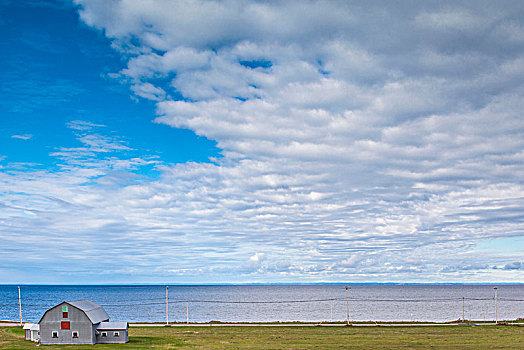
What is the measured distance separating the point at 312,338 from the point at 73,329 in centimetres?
3493

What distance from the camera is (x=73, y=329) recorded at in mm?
64625

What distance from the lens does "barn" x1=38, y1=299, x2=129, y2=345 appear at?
64500 mm

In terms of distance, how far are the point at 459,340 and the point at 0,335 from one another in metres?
71.6

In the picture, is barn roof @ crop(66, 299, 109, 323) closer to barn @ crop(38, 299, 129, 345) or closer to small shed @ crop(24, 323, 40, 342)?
barn @ crop(38, 299, 129, 345)

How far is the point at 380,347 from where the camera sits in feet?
199

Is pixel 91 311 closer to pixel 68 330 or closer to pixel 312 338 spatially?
pixel 68 330

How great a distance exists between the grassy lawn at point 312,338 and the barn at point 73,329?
73.4 inches

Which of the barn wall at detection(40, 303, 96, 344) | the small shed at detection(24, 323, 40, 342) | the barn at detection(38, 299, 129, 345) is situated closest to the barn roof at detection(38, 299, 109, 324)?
the barn at detection(38, 299, 129, 345)

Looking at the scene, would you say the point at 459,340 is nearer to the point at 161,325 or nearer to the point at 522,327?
the point at 522,327

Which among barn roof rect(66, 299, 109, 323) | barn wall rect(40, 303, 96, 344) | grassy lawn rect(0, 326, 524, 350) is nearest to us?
grassy lawn rect(0, 326, 524, 350)

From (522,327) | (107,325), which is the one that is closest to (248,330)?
(107,325)

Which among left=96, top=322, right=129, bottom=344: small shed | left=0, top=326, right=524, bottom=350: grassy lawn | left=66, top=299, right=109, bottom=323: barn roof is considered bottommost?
left=0, top=326, right=524, bottom=350: grassy lawn

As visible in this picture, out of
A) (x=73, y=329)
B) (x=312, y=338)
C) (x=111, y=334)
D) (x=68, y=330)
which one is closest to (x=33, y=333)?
(x=68, y=330)

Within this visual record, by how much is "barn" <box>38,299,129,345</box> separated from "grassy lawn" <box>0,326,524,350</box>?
6.12 feet
